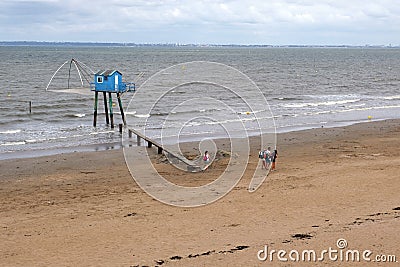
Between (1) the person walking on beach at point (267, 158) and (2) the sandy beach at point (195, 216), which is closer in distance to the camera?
(2) the sandy beach at point (195, 216)

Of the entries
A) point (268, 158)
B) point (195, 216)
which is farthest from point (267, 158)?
point (195, 216)

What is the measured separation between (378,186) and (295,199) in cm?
297

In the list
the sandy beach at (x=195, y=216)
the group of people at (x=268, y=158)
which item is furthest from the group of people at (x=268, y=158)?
the sandy beach at (x=195, y=216)

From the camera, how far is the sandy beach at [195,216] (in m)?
11.5

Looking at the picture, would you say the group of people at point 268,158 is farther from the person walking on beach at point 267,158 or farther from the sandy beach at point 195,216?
the sandy beach at point 195,216

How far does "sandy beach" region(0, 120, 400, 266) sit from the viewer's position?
37.7 feet

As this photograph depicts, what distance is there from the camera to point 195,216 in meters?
14.4

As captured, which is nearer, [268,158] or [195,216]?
[195,216]

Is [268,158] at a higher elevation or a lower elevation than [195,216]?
higher

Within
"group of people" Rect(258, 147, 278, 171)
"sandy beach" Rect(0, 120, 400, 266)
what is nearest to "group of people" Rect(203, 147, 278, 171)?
"group of people" Rect(258, 147, 278, 171)

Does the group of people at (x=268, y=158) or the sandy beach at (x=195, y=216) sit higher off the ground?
the group of people at (x=268, y=158)

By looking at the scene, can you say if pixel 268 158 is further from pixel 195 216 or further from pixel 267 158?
pixel 195 216

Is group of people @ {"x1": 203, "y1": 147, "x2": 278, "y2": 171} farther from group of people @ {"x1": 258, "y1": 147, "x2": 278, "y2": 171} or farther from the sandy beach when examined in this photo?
the sandy beach

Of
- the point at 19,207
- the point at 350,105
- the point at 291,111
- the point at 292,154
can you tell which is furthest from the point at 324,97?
the point at 19,207
